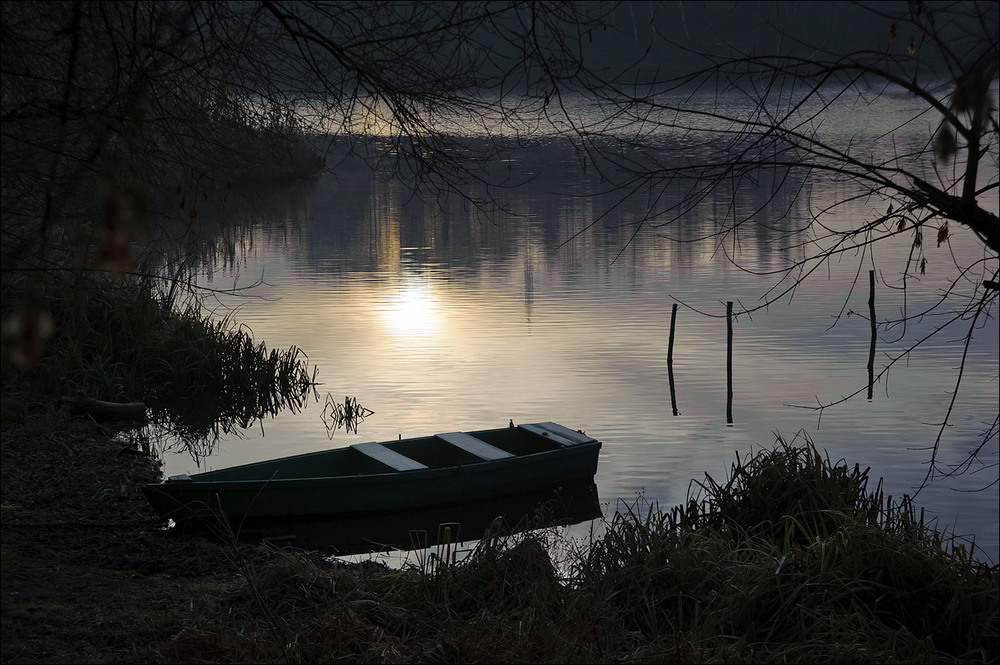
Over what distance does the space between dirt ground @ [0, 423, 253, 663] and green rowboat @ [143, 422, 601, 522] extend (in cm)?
65

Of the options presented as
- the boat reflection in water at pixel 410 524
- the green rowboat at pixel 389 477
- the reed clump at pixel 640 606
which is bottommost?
the boat reflection in water at pixel 410 524

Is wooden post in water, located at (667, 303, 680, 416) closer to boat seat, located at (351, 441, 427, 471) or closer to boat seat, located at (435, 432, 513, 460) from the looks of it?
boat seat, located at (435, 432, 513, 460)

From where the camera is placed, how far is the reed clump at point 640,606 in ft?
20.3

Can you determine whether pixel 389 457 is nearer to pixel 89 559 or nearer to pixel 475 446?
pixel 475 446

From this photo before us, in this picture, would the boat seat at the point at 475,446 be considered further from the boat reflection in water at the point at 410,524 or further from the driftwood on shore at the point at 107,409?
the driftwood on shore at the point at 107,409

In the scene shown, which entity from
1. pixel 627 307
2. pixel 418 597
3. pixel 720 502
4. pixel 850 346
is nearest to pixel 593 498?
pixel 720 502

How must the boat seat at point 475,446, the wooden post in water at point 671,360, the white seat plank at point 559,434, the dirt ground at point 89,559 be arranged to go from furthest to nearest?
the wooden post in water at point 671,360
the white seat plank at point 559,434
the boat seat at point 475,446
the dirt ground at point 89,559

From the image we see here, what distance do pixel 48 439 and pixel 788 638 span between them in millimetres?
9286

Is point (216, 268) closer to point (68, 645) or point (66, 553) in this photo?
point (66, 553)

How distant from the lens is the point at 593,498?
13.0 metres

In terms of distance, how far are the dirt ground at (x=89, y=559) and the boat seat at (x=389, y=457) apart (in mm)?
2393

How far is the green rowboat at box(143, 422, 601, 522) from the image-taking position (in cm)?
1082

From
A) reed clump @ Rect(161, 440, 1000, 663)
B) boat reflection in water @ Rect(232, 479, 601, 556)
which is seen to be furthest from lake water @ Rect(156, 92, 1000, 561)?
reed clump @ Rect(161, 440, 1000, 663)

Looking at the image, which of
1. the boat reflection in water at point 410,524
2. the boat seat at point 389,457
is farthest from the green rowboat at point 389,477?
the boat reflection in water at point 410,524
